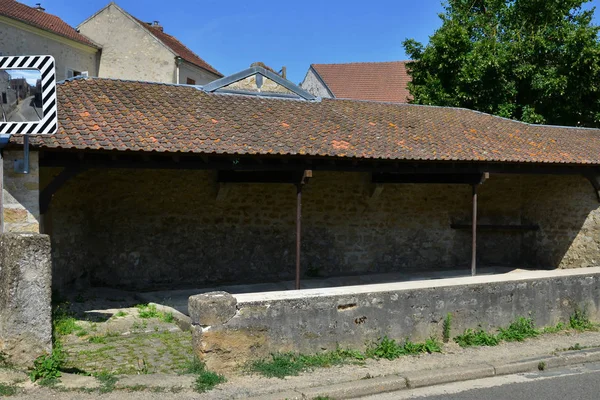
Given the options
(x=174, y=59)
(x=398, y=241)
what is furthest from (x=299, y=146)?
(x=174, y=59)

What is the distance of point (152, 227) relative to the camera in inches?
412

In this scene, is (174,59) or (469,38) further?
(174,59)

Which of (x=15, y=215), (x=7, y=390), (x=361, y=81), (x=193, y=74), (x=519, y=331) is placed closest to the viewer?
(x=7, y=390)

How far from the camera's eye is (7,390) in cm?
485

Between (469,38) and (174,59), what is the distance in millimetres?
10292

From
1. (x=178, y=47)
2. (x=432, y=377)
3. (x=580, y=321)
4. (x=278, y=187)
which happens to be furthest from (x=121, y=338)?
(x=178, y=47)

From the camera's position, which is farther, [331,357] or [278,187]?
[278,187]

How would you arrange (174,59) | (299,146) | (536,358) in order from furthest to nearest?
(174,59) < (299,146) < (536,358)

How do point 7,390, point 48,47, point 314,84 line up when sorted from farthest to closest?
point 314,84 < point 48,47 < point 7,390

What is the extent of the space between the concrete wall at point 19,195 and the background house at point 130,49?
14464 mm

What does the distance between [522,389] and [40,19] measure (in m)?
18.6

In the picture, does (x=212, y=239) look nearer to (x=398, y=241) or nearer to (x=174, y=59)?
(x=398, y=241)

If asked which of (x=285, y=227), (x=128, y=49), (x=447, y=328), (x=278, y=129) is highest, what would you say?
(x=128, y=49)

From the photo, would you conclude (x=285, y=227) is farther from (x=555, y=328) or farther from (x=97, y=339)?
(x=555, y=328)
